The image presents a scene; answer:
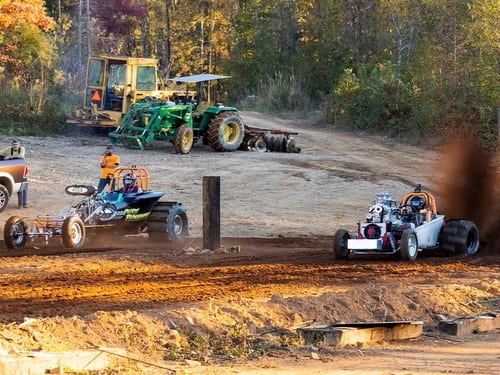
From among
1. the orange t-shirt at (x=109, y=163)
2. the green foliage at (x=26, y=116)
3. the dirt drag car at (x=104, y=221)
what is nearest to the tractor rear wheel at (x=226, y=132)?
the green foliage at (x=26, y=116)

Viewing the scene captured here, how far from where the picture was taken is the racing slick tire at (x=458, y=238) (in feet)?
63.2

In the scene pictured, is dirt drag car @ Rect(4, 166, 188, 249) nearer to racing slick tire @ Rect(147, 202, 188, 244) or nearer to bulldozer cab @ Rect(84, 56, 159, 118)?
racing slick tire @ Rect(147, 202, 188, 244)

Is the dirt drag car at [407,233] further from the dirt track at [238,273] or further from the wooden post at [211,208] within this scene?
the wooden post at [211,208]

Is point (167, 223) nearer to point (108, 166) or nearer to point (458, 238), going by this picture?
point (108, 166)

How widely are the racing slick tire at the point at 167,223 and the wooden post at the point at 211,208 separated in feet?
5.80

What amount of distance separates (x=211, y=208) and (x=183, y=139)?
47.0 ft

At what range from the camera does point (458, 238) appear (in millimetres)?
→ 19250

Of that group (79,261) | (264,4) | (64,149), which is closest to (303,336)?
(79,261)

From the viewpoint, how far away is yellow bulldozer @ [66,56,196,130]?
35.8 m

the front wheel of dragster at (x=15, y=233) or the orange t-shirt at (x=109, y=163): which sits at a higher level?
the orange t-shirt at (x=109, y=163)

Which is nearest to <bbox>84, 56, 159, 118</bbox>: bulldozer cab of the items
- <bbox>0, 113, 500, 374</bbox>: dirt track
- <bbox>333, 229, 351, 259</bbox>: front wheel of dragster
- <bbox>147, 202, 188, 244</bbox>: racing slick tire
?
<bbox>0, 113, 500, 374</bbox>: dirt track

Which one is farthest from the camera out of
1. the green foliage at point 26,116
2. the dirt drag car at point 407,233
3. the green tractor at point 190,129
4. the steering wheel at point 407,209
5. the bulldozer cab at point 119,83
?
the bulldozer cab at point 119,83

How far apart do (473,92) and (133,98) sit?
11149 millimetres

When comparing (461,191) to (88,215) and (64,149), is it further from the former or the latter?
(64,149)
